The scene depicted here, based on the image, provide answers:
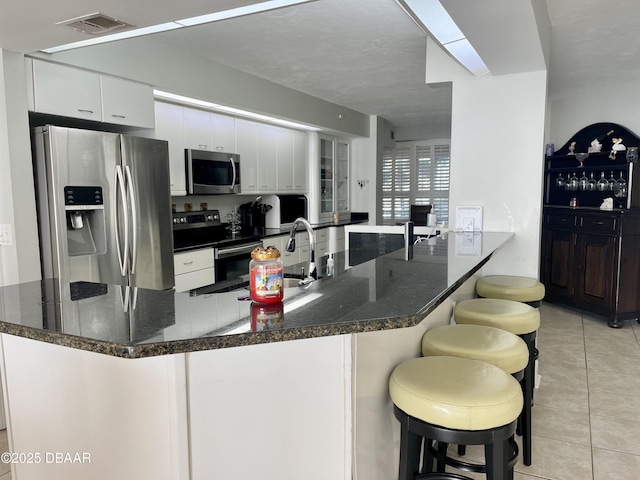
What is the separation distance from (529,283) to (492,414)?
1.75m

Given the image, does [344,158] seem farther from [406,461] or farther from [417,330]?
[406,461]

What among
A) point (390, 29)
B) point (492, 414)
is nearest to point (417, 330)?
point (492, 414)

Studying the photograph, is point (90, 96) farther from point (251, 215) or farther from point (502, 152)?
point (502, 152)

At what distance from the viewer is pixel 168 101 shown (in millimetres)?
3922

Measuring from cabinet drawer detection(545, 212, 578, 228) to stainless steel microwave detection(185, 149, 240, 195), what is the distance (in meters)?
3.51

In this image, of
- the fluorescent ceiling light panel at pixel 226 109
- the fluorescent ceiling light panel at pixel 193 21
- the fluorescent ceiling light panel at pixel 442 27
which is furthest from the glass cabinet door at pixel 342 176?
the fluorescent ceiling light panel at pixel 193 21

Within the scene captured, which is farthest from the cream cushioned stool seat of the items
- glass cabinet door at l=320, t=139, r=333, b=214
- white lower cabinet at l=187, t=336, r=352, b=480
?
glass cabinet door at l=320, t=139, r=333, b=214

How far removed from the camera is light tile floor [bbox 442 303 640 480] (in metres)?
2.27

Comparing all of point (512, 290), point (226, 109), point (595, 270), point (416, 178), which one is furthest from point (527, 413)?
point (416, 178)

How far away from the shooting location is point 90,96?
309 centimetres

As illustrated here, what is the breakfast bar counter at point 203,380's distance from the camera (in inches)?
47.9

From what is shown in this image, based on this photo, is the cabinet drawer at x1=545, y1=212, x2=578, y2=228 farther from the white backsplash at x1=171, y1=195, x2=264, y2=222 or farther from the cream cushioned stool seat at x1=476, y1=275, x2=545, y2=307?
the white backsplash at x1=171, y1=195, x2=264, y2=222

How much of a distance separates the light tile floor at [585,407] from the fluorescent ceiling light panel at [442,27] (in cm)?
212

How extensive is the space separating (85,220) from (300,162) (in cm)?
340
